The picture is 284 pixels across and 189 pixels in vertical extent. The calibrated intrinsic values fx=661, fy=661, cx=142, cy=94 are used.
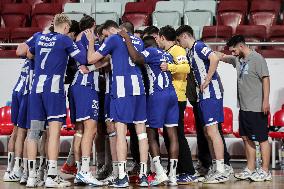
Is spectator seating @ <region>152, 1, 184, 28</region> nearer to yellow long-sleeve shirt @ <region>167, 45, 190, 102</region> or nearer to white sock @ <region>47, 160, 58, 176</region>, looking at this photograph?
yellow long-sleeve shirt @ <region>167, 45, 190, 102</region>

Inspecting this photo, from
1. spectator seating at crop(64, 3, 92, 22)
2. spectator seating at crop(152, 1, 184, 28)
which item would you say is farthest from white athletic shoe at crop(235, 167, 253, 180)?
spectator seating at crop(152, 1, 184, 28)

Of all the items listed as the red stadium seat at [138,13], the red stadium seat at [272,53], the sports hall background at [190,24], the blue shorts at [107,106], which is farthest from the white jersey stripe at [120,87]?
the red stadium seat at [138,13]

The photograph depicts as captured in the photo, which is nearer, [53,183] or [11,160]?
[53,183]

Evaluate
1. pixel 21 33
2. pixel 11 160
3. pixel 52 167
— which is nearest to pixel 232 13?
pixel 21 33

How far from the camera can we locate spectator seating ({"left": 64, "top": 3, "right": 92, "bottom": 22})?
10633 millimetres

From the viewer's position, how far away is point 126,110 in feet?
22.7

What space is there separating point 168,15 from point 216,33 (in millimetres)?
1108

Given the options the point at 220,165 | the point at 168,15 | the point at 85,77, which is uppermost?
the point at 168,15

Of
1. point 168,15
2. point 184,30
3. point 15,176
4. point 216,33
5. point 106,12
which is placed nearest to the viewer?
point 15,176

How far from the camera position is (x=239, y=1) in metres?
12.0

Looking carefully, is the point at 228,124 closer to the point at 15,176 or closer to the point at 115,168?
the point at 115,168

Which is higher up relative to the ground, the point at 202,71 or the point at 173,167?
the point at 202,71

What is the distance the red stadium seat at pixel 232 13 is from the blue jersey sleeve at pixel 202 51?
4.36 meters

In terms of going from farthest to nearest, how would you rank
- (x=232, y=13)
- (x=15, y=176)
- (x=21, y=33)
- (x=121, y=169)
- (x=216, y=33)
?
1. (x=232, y=13)
2. (x=21, y=33)
3. (x=216, y=33)
4. (x=15, y=176)
5. (x=121, y=169)
